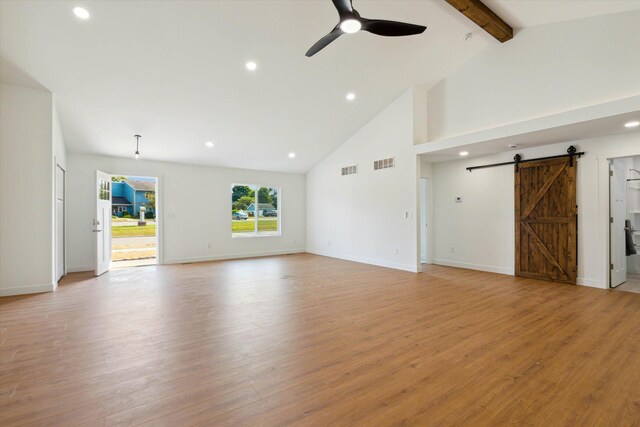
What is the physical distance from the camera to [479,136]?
5090 mm

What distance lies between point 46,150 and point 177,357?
14.1 feet


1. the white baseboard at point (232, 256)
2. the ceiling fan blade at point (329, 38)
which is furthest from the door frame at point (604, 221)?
the white baseboard at point (232, 256)

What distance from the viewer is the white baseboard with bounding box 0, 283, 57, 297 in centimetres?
435

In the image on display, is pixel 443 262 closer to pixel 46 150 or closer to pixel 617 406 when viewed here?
pixel 617 406

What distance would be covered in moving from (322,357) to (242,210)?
22.6ft

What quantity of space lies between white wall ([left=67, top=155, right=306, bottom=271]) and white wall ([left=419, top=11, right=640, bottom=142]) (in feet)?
17.7

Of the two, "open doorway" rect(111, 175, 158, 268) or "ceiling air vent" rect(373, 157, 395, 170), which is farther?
"open doorway" rect(111, 175, 158, 268)

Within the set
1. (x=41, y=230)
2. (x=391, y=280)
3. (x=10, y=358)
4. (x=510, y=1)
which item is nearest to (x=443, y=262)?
(x=391, y=280)

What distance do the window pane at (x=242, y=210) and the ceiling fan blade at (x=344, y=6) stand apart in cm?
659

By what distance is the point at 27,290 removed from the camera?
4496 millimetres

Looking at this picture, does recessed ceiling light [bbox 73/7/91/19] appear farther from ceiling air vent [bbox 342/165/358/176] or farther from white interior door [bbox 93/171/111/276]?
ceiling air vent [bbox 342/165/358/176]

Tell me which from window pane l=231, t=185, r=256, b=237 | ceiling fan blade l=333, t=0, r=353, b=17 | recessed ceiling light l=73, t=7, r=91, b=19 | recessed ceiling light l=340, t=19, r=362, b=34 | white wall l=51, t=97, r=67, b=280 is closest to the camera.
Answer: ceiling fan blade l=333, t=0, r=353, b=17

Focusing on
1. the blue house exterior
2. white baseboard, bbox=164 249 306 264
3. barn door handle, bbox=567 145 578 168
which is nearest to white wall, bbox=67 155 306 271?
white baseboard, bbox=164 249 306 264

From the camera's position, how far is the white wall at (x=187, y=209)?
6457 mm
